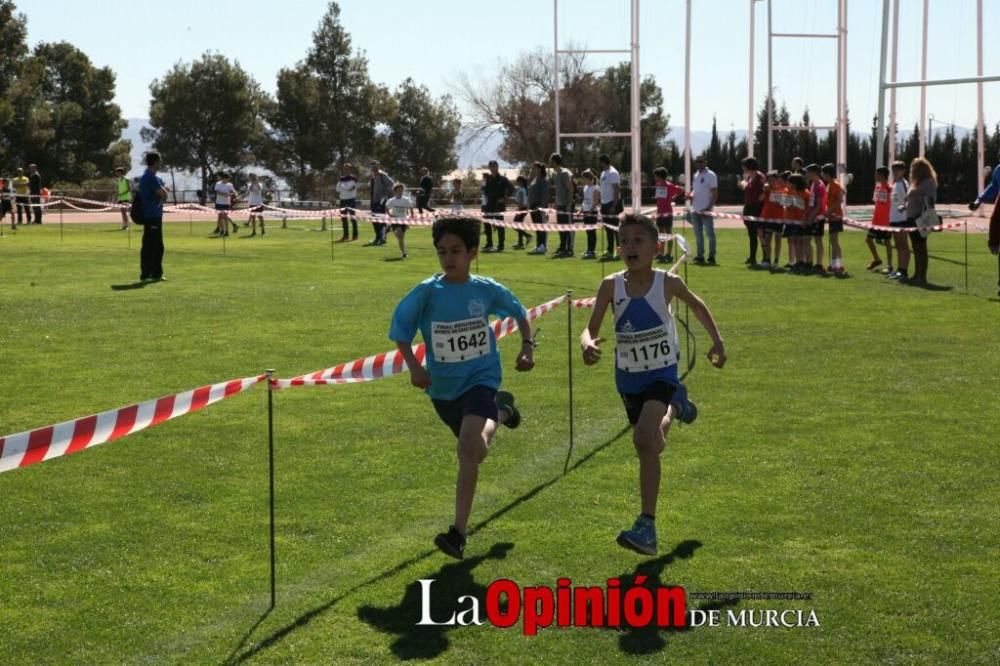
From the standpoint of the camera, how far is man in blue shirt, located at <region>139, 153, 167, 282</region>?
2106 cm

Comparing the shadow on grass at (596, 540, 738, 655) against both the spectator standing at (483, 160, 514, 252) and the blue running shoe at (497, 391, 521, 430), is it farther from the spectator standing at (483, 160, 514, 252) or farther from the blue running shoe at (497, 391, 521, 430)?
the spectator standing at (483, 160, 514, 252)

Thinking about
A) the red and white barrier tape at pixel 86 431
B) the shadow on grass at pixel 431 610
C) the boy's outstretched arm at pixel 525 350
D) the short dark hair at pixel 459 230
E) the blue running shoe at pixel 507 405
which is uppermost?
the short dark hair at pixel 459 230

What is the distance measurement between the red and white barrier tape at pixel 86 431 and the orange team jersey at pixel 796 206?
63.8 ft

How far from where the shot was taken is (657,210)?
1117 inches

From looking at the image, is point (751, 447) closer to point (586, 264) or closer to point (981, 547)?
point (981, 547)

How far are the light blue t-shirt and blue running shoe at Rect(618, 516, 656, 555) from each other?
3.61 feet

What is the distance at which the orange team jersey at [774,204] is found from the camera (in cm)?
2472

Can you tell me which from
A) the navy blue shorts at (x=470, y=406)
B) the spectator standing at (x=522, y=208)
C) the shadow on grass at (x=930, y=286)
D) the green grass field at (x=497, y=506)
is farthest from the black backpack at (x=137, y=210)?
the navy blue shorts at (x=470, y=406)

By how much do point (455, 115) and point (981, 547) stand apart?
96.7 metres

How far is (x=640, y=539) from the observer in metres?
6.31

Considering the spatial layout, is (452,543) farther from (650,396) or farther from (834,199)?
(834,199)

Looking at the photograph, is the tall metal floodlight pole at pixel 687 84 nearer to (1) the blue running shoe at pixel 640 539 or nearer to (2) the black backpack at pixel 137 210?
(2) the black backpack at pixel 137 210

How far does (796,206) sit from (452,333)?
18.6 meters

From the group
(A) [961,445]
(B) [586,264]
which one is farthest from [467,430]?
(B) [586,264]
